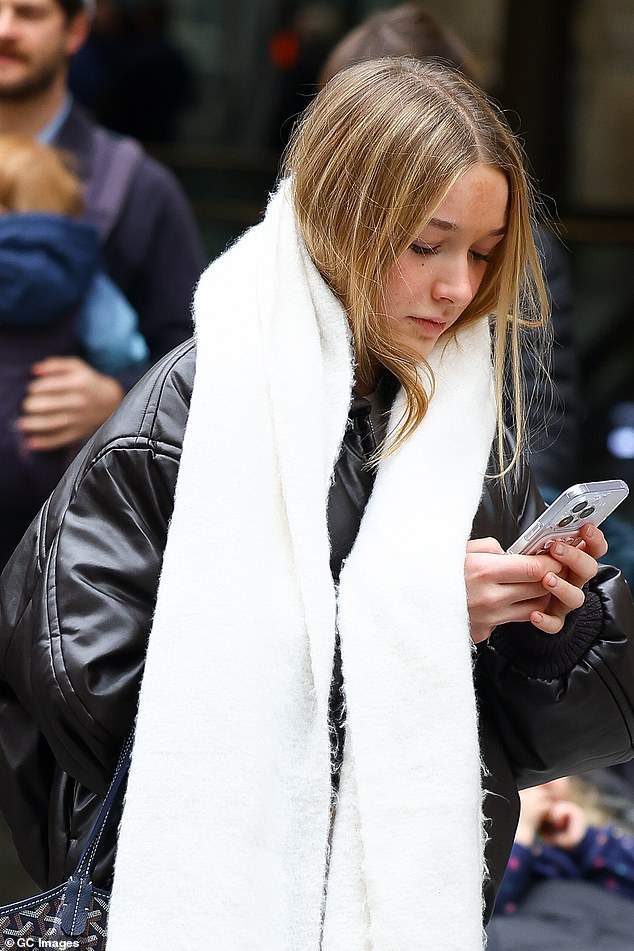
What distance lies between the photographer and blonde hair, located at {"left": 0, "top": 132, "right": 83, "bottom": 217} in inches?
118

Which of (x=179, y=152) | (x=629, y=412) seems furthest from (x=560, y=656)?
(x=179, y=152)

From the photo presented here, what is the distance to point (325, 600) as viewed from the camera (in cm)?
168

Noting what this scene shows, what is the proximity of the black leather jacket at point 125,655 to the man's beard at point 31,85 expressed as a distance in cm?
182

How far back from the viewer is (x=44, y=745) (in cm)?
183

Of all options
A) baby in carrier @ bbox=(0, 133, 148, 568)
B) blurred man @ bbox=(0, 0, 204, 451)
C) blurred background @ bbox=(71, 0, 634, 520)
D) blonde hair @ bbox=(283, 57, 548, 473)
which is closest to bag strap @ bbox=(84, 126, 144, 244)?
blurred man @ bbox=(0, 0, 204, 451)

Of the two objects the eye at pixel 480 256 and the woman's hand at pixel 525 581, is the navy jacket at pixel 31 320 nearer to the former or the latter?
the eye at pixel 480 256

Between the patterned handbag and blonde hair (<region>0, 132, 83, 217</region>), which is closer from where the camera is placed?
the patterned handbag

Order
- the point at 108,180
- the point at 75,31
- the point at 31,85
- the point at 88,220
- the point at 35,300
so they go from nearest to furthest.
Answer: the point at 35,300 → the point at 88,220 → the point at 108,180 → the point at 31,85 → the point at 75,31

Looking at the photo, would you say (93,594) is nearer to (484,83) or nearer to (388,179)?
(388,179)

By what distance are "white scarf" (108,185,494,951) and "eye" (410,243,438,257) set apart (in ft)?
0.66

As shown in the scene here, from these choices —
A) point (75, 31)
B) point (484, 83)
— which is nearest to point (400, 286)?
point (75, 31)

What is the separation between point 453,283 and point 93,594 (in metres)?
0.60

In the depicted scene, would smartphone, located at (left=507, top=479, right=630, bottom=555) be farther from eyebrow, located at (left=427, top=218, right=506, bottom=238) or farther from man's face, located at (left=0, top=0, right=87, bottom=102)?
man's face, located at (left=0, top=0, right=87, bottom=102)

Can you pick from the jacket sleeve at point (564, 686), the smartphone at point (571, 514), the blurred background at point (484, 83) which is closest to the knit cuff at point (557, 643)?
the jacket sleeve at point (564, 686)
